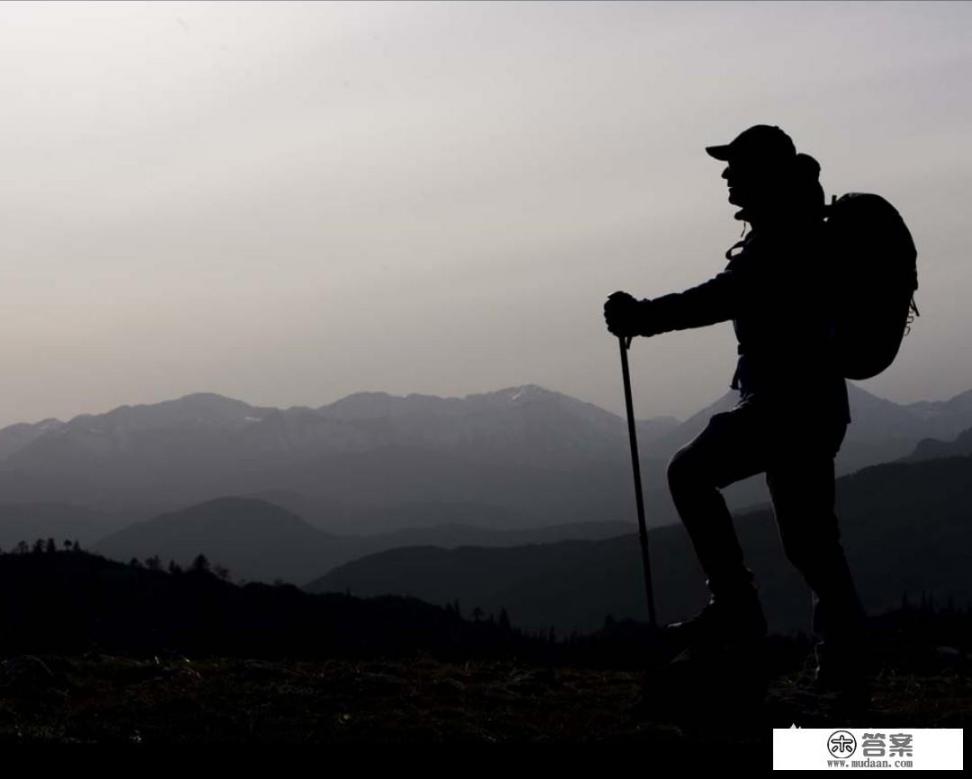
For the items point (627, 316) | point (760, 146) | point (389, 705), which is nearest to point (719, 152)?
point (760, 146)

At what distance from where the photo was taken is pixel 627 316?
1395cm

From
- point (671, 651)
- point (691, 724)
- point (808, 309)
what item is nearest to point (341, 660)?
point (671, 651)

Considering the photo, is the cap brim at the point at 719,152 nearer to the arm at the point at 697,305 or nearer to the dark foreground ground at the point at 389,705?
the arm at the point at 697,305

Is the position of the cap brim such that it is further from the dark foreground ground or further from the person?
the dark foreground ground

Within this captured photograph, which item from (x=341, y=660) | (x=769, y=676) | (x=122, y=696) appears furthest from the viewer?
(x=341, y=660)

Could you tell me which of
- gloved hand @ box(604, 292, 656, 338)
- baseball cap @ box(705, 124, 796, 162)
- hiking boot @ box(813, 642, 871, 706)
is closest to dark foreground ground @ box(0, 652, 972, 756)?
hiking boot @ box(813, 642, 871, 706)

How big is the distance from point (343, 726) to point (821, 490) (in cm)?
480

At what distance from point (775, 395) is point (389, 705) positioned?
17.3 feet

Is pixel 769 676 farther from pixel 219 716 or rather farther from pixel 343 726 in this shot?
pixel 219 716

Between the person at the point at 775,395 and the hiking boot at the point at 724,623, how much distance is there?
0.05 ft

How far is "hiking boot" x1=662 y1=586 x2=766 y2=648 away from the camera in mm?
14312

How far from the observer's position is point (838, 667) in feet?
46.0

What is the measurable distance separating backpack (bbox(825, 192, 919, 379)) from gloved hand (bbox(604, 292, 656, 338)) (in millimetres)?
1643

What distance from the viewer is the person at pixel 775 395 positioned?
1371 cm
